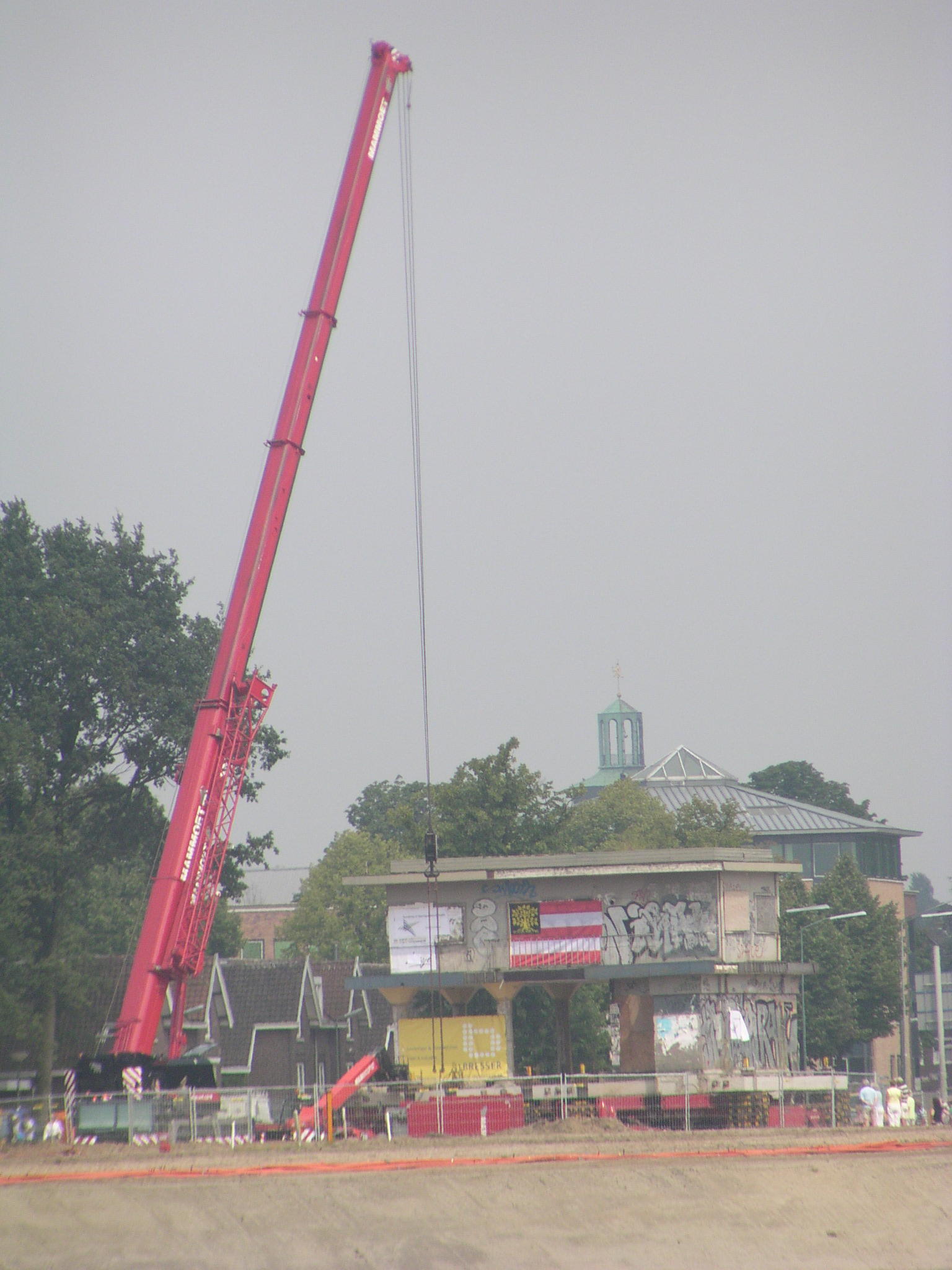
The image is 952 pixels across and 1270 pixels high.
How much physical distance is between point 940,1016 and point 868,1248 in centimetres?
3884

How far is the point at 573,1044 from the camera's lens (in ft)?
200

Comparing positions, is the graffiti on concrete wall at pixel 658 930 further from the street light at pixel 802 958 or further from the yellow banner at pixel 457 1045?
the street light at pixel 802 958

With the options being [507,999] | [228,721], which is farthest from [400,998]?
[228,721]

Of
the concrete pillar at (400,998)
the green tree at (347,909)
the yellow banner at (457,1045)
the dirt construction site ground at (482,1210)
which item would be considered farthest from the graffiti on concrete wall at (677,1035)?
the green tree at (347,909)

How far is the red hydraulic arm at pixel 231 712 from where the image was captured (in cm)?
3422

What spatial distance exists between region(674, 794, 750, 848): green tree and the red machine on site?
5173cm

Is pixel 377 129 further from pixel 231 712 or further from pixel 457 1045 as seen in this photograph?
pixel 457 1045

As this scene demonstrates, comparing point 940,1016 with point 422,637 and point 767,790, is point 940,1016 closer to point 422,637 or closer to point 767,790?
point 422,637

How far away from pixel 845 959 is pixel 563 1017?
3335 cm

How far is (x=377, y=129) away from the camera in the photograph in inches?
1567

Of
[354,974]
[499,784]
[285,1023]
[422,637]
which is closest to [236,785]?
[422,637]

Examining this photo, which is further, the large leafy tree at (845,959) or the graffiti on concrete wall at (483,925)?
the large leafy tree at (845,959)

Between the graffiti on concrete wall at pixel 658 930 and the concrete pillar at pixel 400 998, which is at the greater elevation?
the graffiti on concrete wall at pixel 658 930

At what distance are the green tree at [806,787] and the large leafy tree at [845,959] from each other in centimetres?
7397
